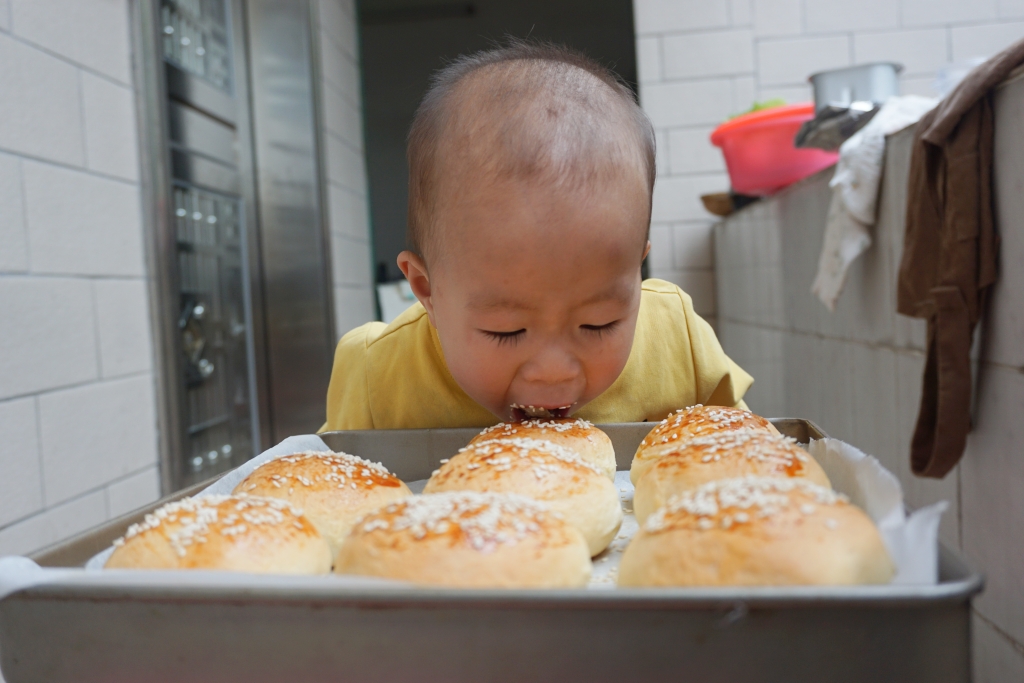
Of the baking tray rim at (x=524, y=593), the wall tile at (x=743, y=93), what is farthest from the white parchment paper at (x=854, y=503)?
the wall tile at (x=743, y=93)

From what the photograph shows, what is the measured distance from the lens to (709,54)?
3018mm

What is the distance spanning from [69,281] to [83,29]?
22.5 inches

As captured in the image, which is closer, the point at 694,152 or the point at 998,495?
the point at 998,495

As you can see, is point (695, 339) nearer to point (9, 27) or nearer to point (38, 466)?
point (38, 466)

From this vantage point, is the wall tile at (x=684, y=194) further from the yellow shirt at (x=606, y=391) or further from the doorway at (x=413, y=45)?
the yellow shirt at (x=606, y=391)

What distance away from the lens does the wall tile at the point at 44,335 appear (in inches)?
54.9

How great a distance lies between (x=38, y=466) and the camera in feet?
4.80

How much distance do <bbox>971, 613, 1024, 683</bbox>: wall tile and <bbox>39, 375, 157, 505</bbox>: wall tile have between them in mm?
1647

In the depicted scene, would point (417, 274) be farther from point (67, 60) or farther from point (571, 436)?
point (67, 60)

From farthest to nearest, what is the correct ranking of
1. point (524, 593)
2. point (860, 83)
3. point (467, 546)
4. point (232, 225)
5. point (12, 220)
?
point (232, 225) → point (860, 83) → point (12, 220) → point (467, 546) → point (524, 593)

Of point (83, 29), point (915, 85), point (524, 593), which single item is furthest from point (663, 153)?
point (524, 593)

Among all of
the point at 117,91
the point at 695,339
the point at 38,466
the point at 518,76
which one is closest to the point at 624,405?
the point at 695,339

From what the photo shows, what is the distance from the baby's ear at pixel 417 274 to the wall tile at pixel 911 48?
2.60 m

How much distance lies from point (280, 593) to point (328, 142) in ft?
9.79
